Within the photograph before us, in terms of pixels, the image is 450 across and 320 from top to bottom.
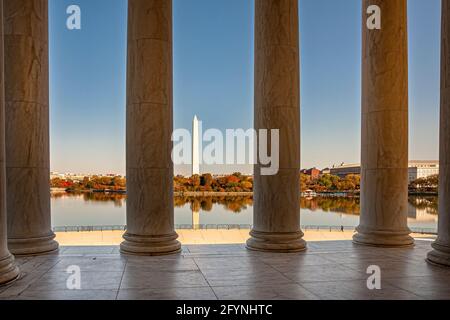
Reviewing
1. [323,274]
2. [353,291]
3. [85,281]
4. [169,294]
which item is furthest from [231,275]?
[85,281]

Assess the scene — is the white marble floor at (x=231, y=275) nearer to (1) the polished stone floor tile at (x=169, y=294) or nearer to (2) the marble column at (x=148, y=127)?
(1) the polished stone floor tile at (x=169, y=294)

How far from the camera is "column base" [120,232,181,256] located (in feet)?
552

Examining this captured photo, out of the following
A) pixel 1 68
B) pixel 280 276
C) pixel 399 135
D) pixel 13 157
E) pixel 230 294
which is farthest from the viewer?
pixel 399 135

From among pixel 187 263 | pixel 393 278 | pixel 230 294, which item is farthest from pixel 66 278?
pixel 393 278

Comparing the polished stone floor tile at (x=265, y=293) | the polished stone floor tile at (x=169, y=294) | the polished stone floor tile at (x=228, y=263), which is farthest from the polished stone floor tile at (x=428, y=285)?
the polished stone floor tile at (x=169, y=294)

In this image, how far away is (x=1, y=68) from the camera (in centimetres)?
12150

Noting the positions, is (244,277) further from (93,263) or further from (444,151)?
(444,151)

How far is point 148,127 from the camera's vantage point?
568 ft

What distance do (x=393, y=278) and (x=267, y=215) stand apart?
65.3 meters

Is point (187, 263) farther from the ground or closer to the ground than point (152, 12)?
closer to the ground

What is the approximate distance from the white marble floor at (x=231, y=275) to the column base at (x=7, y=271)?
7.62 feet

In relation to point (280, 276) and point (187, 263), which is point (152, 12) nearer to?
point (187, 263)

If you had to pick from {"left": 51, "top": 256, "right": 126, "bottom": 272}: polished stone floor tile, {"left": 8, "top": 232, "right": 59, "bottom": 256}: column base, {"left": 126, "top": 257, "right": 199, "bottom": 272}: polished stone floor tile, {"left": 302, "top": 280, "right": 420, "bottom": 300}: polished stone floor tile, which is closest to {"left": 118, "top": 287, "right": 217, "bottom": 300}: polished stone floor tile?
{"left": 126, "top": 257, "right": 199, "bottom": 272}: polished stone floor tile

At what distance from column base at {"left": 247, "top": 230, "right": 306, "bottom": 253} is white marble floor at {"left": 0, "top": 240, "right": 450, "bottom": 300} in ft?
18.8
